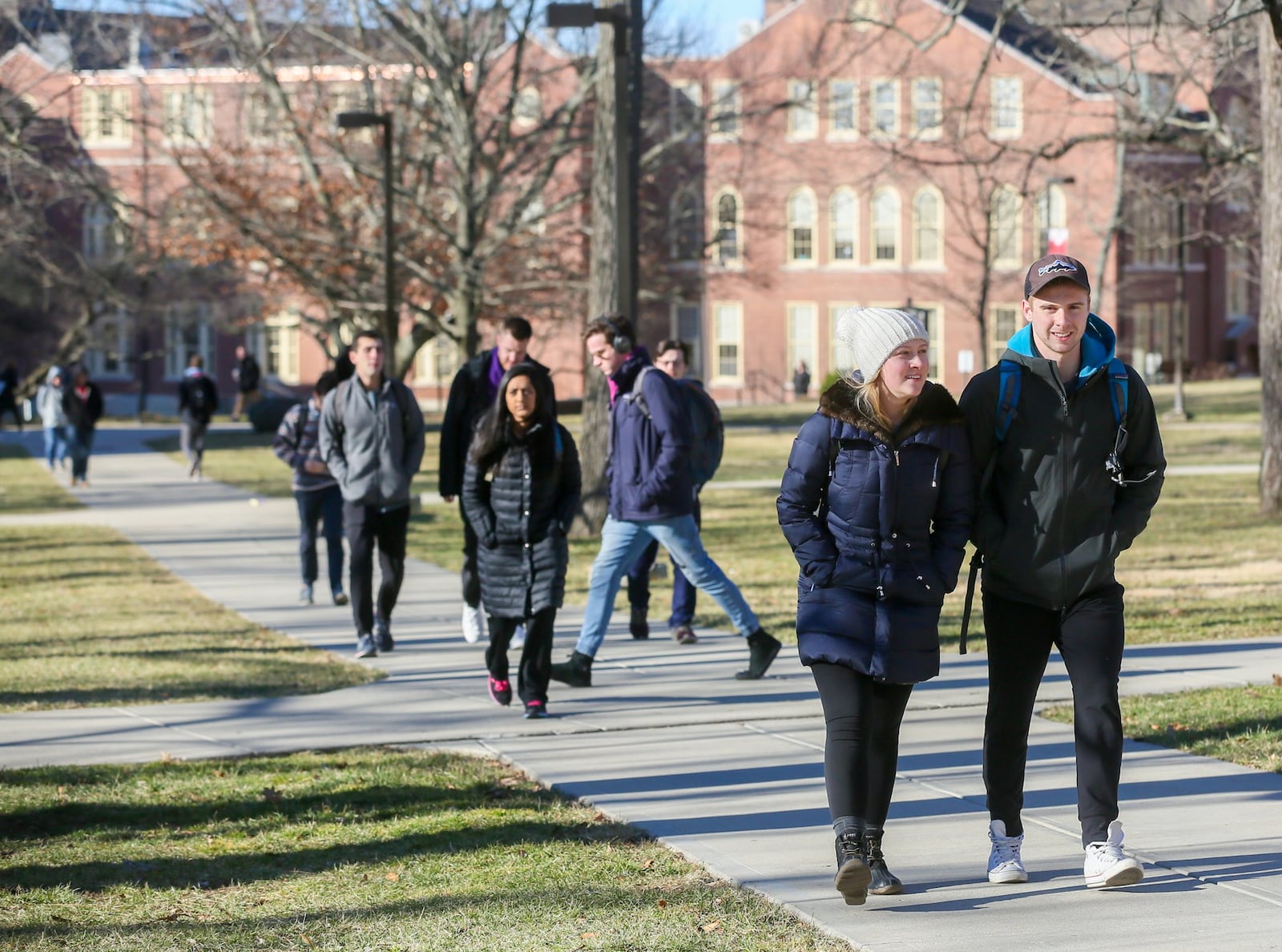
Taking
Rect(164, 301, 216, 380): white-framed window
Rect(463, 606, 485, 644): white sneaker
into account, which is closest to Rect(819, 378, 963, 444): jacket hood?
Rect(463, 606, 485, 644): white sneaker

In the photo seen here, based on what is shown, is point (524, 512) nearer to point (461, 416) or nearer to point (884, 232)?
point (461, 416)

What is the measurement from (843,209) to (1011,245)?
245 inches

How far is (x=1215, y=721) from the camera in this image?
788 centimetres

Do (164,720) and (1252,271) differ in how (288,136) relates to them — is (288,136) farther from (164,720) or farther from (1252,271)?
(1252,271)

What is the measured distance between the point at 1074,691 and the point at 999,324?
55.0 m

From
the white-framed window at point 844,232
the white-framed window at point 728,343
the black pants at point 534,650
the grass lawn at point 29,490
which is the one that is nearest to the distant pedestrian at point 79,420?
the grass lawn at point 29,490

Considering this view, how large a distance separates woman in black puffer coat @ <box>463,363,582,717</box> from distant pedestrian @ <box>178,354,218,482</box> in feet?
61.3

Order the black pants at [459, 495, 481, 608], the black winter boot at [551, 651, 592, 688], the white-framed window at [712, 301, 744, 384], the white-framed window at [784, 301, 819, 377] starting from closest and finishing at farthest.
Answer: the black winter boot at [551, 651, 592, 688]
the black pants at [459, 495, 481, 608]
the white-framed window at [784, 301, 819, 377]
the white-framed window at [712, 301, 744, 384]

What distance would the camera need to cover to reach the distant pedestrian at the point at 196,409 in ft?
86.7

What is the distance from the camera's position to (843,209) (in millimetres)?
59438

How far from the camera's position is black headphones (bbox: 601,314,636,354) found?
30.4 ft

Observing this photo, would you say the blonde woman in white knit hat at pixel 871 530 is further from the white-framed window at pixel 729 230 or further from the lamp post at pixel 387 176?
the white-framed window at pixel 729 230

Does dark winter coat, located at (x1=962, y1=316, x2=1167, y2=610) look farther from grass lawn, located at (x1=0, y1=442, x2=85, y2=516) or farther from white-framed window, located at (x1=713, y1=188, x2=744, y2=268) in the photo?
white-framed window, located at (x1=713, y1=188, x2=744, y2=268)

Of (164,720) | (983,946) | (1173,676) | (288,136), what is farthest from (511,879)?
(288,136)
